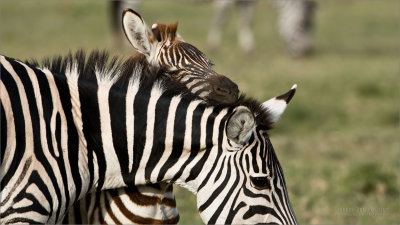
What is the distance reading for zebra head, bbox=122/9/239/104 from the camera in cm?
424

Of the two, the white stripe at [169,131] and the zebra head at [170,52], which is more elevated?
the zebra head at [170,52]

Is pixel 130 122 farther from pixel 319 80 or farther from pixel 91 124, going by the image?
pixel 319 80

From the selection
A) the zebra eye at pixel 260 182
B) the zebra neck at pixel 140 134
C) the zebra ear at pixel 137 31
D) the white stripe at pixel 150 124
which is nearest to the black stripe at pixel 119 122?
the zebra neck at pixel 140 134

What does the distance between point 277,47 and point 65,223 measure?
18213 mm

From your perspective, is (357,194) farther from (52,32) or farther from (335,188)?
(52,32)

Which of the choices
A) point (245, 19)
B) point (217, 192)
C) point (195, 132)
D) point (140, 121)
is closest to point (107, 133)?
point (140, 121)

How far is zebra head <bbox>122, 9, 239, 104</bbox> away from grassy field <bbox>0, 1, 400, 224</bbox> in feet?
8.11

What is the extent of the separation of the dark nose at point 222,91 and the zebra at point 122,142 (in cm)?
8

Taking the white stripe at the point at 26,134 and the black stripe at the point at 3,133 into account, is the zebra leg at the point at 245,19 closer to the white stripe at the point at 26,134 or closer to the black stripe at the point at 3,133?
the white stripe at the point at 26,134

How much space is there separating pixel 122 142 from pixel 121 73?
409 millimetres

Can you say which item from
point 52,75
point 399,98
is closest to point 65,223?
point 52,75

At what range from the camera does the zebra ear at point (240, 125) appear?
3.50 meters

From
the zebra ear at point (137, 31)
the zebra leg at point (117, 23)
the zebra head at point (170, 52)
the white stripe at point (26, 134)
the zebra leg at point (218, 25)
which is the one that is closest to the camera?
the white stripe at point (26, 134)

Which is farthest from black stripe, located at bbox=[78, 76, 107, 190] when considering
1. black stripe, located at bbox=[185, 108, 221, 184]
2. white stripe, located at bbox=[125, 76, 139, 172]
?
black stripe, located at bbox=[185, 108, 221, 184]
